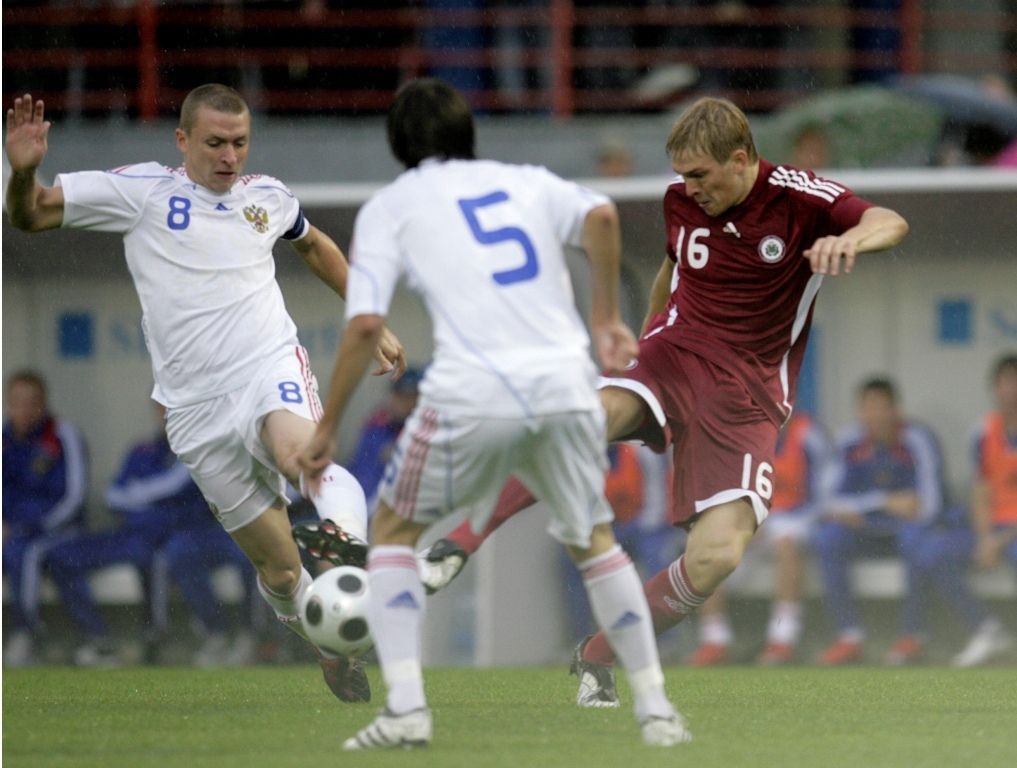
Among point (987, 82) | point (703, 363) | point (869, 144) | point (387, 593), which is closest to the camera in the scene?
point (387, 593)

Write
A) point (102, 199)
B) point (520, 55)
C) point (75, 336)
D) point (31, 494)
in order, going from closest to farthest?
point (102, 199), point (31, 494), point (75, 336), point (520, 55)

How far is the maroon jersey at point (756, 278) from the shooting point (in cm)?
696

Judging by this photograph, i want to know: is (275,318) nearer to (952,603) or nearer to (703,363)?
A: (703,363)

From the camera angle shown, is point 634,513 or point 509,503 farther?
point 634,513

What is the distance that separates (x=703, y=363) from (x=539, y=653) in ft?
16.0

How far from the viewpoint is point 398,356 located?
704cm

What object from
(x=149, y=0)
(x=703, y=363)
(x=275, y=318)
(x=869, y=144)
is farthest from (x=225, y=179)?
(x=149, y=0)

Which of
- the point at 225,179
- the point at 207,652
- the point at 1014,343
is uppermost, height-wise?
the point at 225,179

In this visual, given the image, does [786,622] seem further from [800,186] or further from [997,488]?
[800,186]

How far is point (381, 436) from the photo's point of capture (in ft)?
38.8

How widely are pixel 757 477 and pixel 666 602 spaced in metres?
0.53

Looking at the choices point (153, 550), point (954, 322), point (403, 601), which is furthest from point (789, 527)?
point (403, 601)

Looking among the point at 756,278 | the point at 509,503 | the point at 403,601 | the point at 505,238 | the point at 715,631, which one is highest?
the point at 505,238

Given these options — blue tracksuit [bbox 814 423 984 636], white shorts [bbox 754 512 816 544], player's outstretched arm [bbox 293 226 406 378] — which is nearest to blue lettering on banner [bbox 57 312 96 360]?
white shorts [bbox 754 512 816 544]
